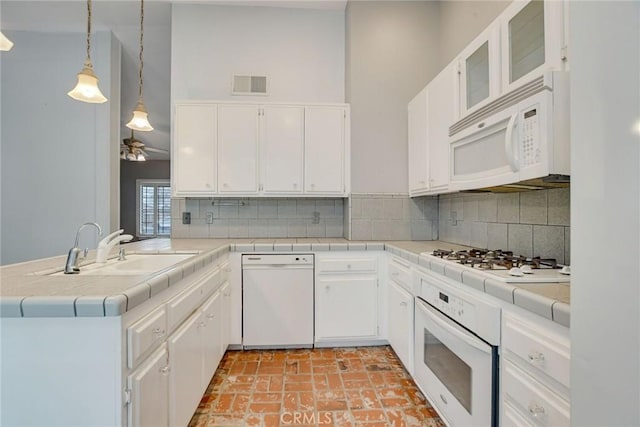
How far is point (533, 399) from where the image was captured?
3.49 feet

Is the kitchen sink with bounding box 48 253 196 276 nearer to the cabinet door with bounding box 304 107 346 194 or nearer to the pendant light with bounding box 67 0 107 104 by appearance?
the pendant light with bounding box 67 0 107 104

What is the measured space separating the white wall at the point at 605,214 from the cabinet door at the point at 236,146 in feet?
8.40

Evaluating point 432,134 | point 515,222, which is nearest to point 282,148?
point 432,134

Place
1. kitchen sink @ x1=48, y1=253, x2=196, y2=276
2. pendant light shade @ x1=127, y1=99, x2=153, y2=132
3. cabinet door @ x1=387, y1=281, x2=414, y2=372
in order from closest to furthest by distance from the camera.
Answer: kitchen sink @ x1=48, y1=253, x2=196, y2=276 → cabinet door @ x1=387, y1=281, x2=414, y2=372 → pendant light shade @ x1=127, y1=99, x2=153, y2=132

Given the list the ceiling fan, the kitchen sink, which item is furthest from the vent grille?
the ceiling fan

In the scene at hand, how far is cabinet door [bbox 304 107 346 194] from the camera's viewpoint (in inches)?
117

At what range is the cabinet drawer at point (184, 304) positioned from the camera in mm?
1387

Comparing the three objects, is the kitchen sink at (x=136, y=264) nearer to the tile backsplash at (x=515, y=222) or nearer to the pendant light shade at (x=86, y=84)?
the pendant light shade at (x=86, y=84)

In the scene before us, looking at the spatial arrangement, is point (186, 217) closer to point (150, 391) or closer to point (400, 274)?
point (400, 274)

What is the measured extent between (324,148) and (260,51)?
132cm

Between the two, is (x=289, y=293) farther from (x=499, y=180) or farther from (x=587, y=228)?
(x=587, y=228)

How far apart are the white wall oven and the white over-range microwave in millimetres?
600

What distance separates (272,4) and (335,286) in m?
2.89

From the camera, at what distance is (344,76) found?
336 cm
